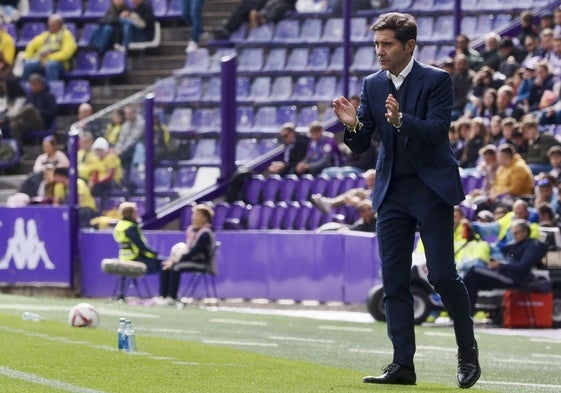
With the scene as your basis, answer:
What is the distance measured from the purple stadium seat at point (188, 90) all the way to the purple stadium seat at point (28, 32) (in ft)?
19.9

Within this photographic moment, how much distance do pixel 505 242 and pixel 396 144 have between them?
992 cm

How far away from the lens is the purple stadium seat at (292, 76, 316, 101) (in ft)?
84.5

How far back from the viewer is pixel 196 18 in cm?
2870

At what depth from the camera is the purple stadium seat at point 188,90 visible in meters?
24.5

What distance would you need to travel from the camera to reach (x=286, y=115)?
25469 mm

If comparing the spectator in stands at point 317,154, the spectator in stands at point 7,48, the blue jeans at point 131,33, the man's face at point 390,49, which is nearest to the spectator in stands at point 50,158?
the spectator in stands at point 317,154

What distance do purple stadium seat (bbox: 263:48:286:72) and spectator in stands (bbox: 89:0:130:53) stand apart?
3489 mm

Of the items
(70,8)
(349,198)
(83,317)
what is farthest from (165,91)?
(83,317)

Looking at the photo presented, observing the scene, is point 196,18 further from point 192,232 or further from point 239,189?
point 192,232

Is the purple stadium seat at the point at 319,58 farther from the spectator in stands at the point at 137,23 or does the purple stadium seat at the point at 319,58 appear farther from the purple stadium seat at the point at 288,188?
the spectator in stands at the point at 137,23

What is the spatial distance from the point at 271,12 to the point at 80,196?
19.3 feet

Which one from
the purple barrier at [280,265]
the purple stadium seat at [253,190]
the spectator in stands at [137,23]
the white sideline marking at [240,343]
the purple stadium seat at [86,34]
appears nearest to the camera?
the white sideline marking at [240,343]

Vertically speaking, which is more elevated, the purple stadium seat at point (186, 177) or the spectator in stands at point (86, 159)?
the spectator in stands at point (86, 159)

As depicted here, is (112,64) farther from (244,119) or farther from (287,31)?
(244,119)
